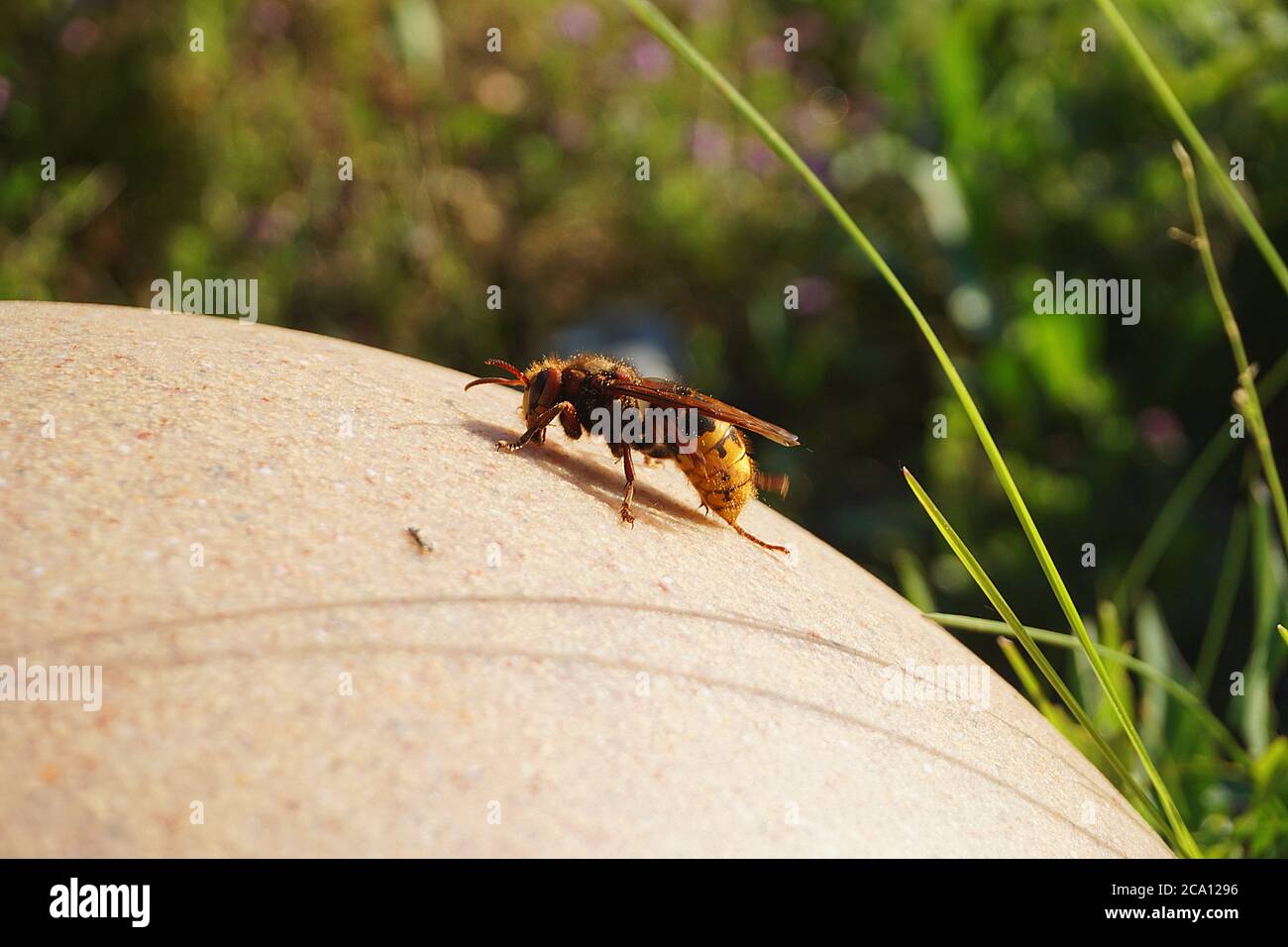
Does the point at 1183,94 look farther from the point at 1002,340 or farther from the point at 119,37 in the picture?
the point at 119,37

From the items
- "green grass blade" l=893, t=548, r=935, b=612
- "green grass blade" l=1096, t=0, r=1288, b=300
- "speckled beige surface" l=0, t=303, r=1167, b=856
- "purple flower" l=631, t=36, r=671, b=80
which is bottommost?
"green grass blade" l=893, t=548, r=935, b=612

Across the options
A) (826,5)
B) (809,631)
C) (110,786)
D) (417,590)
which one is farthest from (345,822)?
Result: (826,5)

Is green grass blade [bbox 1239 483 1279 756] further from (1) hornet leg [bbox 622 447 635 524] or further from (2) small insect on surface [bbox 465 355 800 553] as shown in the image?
(1) hornet leg [bbox 622 447 635 524]

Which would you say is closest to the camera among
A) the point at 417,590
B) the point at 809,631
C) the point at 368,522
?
the point at 417,590

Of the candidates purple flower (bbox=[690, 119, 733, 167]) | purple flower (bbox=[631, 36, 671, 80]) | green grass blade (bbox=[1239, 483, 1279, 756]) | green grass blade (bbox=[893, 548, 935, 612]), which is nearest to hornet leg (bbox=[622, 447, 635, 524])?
green grass blade (bbox=[893, 548, 935, 612])

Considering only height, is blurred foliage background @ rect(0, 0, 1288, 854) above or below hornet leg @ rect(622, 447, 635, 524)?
above

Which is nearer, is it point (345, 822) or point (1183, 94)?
point (345, 822)

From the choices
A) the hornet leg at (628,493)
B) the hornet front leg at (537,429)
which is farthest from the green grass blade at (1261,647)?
the hornet front leg at (537,429)

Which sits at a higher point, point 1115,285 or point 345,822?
point 1115,285
